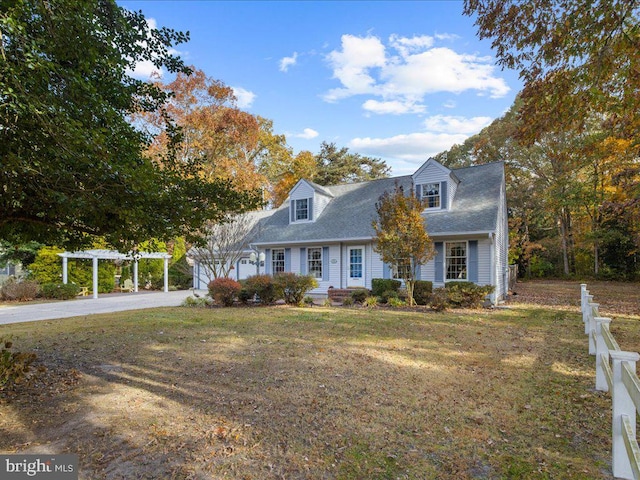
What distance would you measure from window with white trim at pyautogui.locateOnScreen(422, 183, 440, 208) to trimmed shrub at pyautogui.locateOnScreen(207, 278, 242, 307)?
29.0 ft

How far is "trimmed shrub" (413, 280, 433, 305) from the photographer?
43.8 ft

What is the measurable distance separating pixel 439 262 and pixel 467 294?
8.72ft

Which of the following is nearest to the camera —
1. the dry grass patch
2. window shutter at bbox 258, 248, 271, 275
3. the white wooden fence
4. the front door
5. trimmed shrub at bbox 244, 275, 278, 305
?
the white wooden fence

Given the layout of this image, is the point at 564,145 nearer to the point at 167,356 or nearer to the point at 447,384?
the point at 447,384

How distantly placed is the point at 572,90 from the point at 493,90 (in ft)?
9.46

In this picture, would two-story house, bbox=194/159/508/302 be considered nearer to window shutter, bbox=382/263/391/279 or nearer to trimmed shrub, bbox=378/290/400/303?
window shutter, bbox=382/263/391/279

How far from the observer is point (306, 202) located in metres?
19.3

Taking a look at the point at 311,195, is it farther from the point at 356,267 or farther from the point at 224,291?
the point at 224,291

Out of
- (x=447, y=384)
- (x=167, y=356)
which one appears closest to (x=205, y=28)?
(x=167, y=356)

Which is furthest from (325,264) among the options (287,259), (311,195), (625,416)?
(625,416)

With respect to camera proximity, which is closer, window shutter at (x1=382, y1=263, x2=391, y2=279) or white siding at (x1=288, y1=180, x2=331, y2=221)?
window shutter at (x1=382, y1=263, x2=391, y2=279)

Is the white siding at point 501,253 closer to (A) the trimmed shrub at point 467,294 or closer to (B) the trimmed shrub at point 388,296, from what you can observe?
(A) the trimmed shrub at point 467,294

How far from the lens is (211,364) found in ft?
18.3

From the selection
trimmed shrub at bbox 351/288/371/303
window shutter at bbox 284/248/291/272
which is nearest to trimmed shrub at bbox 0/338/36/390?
trimmed shrub at bbox 351/288/371/303
